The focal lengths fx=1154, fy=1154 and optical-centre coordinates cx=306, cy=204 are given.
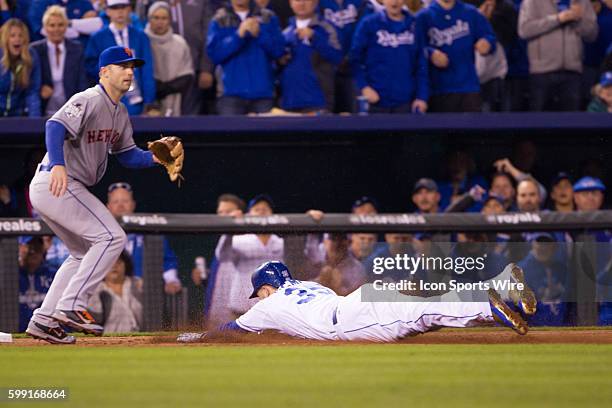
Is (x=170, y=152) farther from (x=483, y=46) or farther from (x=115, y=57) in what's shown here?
(x=483, y=46)

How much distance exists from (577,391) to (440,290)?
12.6ft

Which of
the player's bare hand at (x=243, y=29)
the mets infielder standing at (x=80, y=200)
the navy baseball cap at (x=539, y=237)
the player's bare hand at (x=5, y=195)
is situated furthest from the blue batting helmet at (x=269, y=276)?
the player's bare hand at (x=5, y=195)

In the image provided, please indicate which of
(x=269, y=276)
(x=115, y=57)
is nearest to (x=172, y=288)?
(x=269, y=276)

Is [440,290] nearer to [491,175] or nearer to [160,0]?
[491,175]

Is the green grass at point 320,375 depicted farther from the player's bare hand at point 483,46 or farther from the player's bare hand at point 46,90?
the player's bare hand at point 483,46

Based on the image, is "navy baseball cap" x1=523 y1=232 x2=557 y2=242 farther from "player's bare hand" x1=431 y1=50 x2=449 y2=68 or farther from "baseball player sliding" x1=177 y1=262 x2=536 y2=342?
"baseball player sliding" x1=177 y1=262 x2=536 y2=342

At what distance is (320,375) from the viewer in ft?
18.5

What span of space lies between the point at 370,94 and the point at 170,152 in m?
3.61

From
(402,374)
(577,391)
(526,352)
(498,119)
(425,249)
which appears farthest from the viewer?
(498,119)

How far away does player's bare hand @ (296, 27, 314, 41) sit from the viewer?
10844mm

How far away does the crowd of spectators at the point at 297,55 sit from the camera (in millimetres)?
10781

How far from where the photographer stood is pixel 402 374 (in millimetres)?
5660

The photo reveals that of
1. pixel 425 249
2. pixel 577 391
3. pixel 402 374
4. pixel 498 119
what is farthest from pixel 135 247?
pixel 577 391

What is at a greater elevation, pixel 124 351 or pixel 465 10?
pixel 465 10
